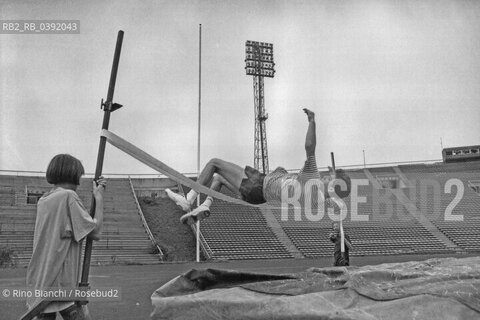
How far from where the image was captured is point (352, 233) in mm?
25359

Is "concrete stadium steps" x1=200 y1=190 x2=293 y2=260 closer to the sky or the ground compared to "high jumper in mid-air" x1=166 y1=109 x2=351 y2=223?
closer to the ground

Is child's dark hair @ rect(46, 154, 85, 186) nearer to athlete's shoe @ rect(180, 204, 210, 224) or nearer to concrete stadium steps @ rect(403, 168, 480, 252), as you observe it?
athlete's shoe @ rect(180, 204, 210, 224)

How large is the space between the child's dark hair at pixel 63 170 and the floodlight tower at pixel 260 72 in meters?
27.4

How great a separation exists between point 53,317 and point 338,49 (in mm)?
17587

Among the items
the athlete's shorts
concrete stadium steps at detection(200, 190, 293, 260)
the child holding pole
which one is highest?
the athlete's shorts

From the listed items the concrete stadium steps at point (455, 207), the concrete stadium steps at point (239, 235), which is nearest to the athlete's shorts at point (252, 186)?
the concrete stadium steps at point (239, 235)

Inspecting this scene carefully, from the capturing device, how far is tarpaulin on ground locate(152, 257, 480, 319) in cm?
318

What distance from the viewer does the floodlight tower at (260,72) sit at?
30984mm

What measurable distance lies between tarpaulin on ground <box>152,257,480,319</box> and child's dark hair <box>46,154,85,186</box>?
1346 mm

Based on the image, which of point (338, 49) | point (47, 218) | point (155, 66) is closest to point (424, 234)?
point (338, 49)

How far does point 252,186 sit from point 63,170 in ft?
8.45

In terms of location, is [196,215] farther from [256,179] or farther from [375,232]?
[375,232]

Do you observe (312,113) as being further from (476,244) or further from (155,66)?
(476,244)

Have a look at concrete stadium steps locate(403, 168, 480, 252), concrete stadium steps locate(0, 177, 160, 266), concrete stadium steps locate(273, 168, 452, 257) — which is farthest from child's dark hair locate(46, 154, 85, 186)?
concrete stadium steps locate(403, 168, 480, 252)
